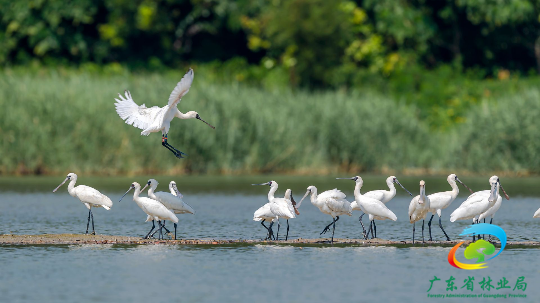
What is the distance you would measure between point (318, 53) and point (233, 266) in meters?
30.9

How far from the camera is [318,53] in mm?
42750

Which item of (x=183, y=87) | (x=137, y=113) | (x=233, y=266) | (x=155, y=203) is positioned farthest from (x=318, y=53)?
(x=233, y=266)

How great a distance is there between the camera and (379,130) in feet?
103

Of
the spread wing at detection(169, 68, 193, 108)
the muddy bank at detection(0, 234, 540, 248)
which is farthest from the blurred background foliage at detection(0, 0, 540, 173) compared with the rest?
the muddy bank at detection(0, 234, 540, 248)

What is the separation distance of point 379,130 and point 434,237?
1575 centimetres

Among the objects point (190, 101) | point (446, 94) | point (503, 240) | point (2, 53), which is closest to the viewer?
point (503, 240)

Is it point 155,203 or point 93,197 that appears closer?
point 155,203

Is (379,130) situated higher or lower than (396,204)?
higher

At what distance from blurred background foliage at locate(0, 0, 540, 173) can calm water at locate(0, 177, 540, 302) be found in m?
13.0

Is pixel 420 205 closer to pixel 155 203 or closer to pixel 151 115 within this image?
pixel 155 203

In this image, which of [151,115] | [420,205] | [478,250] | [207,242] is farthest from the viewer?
[151,115]

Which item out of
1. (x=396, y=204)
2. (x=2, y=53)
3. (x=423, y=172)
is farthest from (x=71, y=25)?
(x=396, y=204)

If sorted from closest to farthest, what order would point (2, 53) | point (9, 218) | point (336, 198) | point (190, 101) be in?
point (336, 198), point (9, 218), point (190, 101), point (2, 53)

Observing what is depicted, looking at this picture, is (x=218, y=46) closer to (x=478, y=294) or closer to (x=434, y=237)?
(x=434, y=237)
